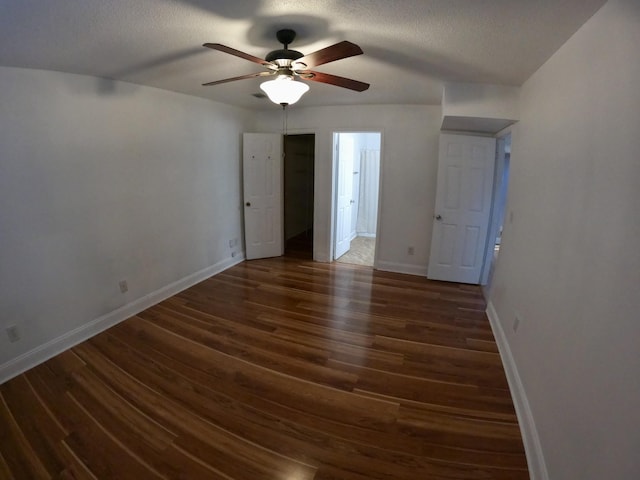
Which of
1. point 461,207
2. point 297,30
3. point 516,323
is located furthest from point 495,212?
point 297,30

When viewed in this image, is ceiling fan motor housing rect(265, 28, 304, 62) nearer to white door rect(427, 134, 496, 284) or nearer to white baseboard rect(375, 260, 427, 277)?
white door rect(427, 134, 496, 284)

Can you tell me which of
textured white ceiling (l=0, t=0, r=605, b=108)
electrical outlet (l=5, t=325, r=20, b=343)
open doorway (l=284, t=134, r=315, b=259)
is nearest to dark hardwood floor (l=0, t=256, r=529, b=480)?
electrical outlet (l=5, t=325, r=20, b=343)

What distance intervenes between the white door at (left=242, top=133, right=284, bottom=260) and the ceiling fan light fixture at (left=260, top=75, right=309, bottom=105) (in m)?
2.57

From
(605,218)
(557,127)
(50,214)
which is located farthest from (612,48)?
(50,214)

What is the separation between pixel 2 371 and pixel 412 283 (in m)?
4.00

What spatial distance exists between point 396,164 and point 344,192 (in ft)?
3.62

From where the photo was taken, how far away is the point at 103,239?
8.88ft

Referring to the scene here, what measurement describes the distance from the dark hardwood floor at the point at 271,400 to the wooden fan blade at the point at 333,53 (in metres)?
2.11

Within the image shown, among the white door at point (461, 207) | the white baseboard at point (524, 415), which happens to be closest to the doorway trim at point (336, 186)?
the white door at point (461, 207)

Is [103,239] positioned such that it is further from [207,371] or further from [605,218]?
[605,218]

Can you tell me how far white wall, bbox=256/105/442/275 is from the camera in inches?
154

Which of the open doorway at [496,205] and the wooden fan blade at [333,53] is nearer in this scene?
the wooden fan blade at [333,53]

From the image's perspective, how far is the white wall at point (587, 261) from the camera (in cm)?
102

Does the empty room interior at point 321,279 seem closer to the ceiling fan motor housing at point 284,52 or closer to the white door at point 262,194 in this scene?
the ceiling fan motor housing at point 284,52
